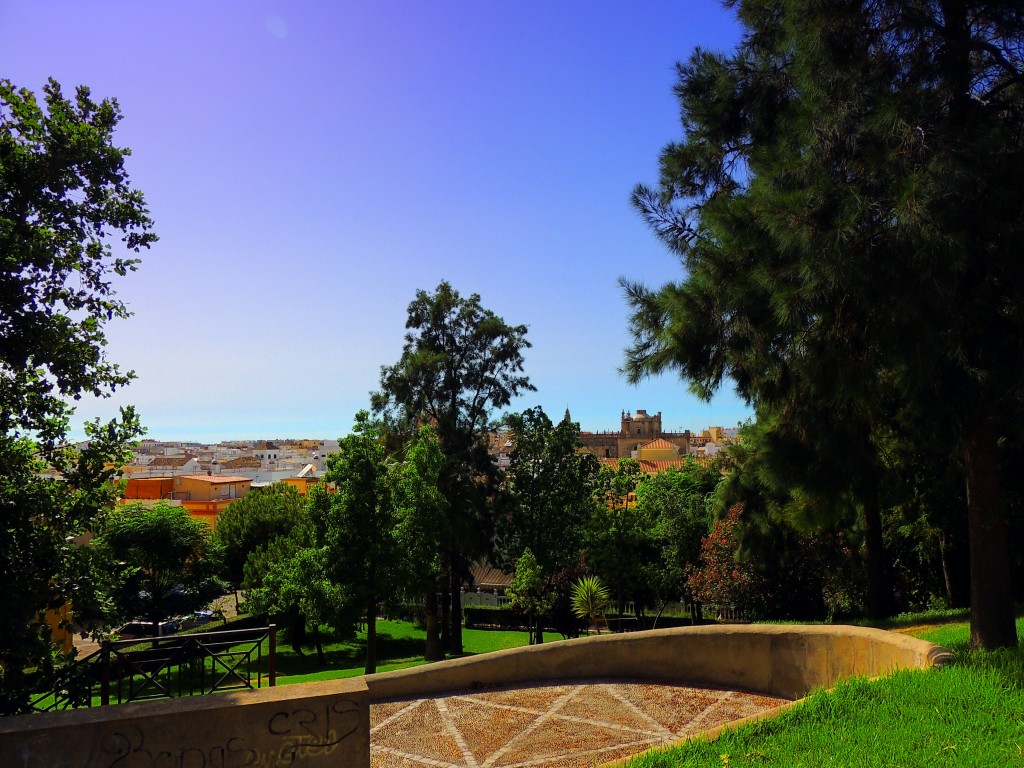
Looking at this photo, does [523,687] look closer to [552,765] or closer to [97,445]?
[552,765]

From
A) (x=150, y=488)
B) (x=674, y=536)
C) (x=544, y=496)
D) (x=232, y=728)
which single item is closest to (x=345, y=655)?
(x=544, y=496)

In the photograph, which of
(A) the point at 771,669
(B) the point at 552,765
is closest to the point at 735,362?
(A) the point at 771,669

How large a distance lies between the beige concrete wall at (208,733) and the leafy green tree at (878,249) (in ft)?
15.7

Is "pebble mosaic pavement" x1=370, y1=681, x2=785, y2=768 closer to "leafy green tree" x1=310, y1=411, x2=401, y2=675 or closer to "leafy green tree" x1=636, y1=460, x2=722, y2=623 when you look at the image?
"leafy green tree" x1=310, y1=411, x2=401, y2=675

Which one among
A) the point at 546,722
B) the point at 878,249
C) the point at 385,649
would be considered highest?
the point at 878,249

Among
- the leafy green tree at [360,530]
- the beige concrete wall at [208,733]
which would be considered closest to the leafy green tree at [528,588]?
the leafy green tree at [360,530]

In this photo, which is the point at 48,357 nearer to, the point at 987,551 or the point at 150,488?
the point at 987,551

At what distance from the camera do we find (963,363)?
253 inches

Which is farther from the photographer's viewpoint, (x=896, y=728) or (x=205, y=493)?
(x=205, y=493)

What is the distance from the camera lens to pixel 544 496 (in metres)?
24.6

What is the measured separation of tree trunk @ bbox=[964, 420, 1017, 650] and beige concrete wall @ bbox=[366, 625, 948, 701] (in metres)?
0.80

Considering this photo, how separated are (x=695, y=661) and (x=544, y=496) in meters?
16.2

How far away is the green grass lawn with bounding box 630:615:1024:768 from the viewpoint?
425 centimetres

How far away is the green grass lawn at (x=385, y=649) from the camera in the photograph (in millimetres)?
22516
